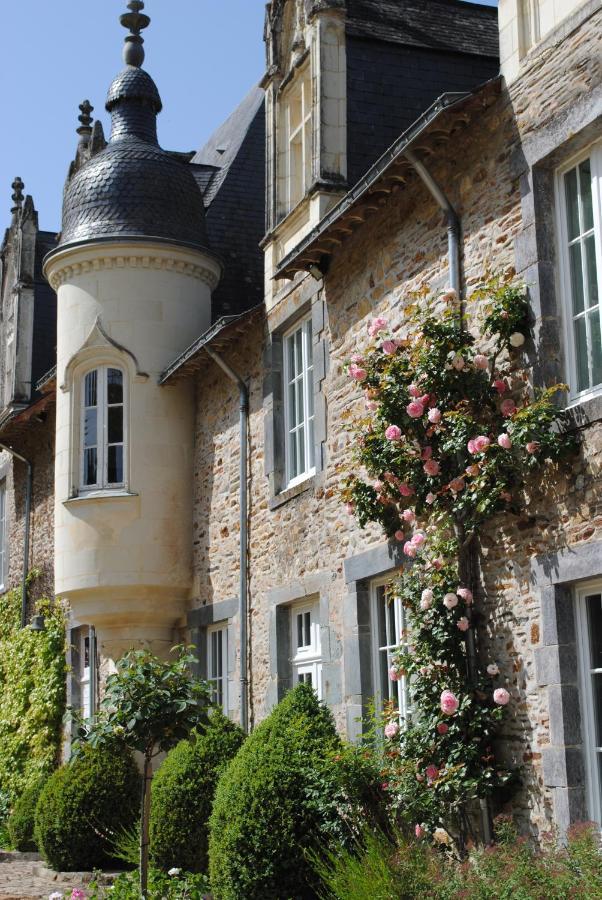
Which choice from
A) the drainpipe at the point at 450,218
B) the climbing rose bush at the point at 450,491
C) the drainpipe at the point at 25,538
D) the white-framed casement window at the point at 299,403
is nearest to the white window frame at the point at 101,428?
the white-framed casement window at the point at 299,403

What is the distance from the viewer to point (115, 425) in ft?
45.3

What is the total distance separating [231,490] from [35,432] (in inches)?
249

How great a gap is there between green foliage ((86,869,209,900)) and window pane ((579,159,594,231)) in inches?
208

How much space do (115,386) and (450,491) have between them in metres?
6.48

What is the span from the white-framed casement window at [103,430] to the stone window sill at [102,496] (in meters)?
0.11

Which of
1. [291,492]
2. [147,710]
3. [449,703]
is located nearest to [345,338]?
[291,492]

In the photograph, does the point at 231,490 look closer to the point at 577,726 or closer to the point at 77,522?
the point at 77,522

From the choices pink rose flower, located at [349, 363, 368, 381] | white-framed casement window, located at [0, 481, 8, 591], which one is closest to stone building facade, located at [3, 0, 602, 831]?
pink rose flower, located at [349, 363, 368, 381]

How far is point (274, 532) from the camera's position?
456 inches

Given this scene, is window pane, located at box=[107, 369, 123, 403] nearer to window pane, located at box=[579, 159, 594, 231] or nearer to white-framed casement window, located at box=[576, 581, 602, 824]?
window pane, located at box=[579, 159, 594, 231]

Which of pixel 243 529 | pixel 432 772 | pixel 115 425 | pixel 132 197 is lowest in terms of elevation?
pixel 432 772

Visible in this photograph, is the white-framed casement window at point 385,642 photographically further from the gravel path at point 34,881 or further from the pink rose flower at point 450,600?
the gravel path at point 34,881

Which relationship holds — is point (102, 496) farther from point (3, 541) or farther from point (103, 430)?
point (3, 541)

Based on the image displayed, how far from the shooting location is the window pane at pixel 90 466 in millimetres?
13766
